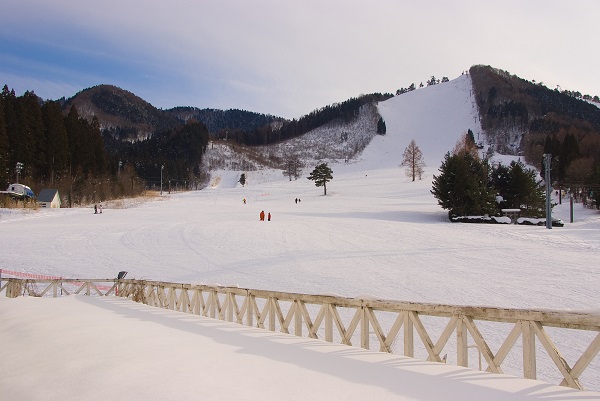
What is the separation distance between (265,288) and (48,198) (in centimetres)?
5201

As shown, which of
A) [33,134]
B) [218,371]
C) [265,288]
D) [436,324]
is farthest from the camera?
[33,134]

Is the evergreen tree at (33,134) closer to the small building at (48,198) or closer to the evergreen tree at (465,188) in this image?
the small building at (48,198)

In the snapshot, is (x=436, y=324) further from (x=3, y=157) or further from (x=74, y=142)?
(x=74, y=142)

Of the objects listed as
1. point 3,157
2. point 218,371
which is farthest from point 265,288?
point 3,157

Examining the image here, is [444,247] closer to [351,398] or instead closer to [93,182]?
[351,398]

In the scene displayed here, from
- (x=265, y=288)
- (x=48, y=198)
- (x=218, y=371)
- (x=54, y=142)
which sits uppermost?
(x=54, y=142)

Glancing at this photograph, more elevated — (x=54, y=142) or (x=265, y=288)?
(x=54, y=142)

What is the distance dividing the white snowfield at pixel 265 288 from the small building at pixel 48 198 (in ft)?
30.1

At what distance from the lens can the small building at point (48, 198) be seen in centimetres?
5695

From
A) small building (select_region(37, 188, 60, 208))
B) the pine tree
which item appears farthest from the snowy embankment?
the pine tree

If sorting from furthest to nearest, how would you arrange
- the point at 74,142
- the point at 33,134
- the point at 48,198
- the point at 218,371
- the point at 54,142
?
the point at 74,142 < the point at 54,142 < the point at 33,134 < the point at 48,198 < the point at 218,371

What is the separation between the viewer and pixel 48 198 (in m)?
57.9

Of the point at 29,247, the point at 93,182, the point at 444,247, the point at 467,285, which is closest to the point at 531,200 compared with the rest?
the point at 444,247

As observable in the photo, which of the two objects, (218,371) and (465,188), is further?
(465,188)
